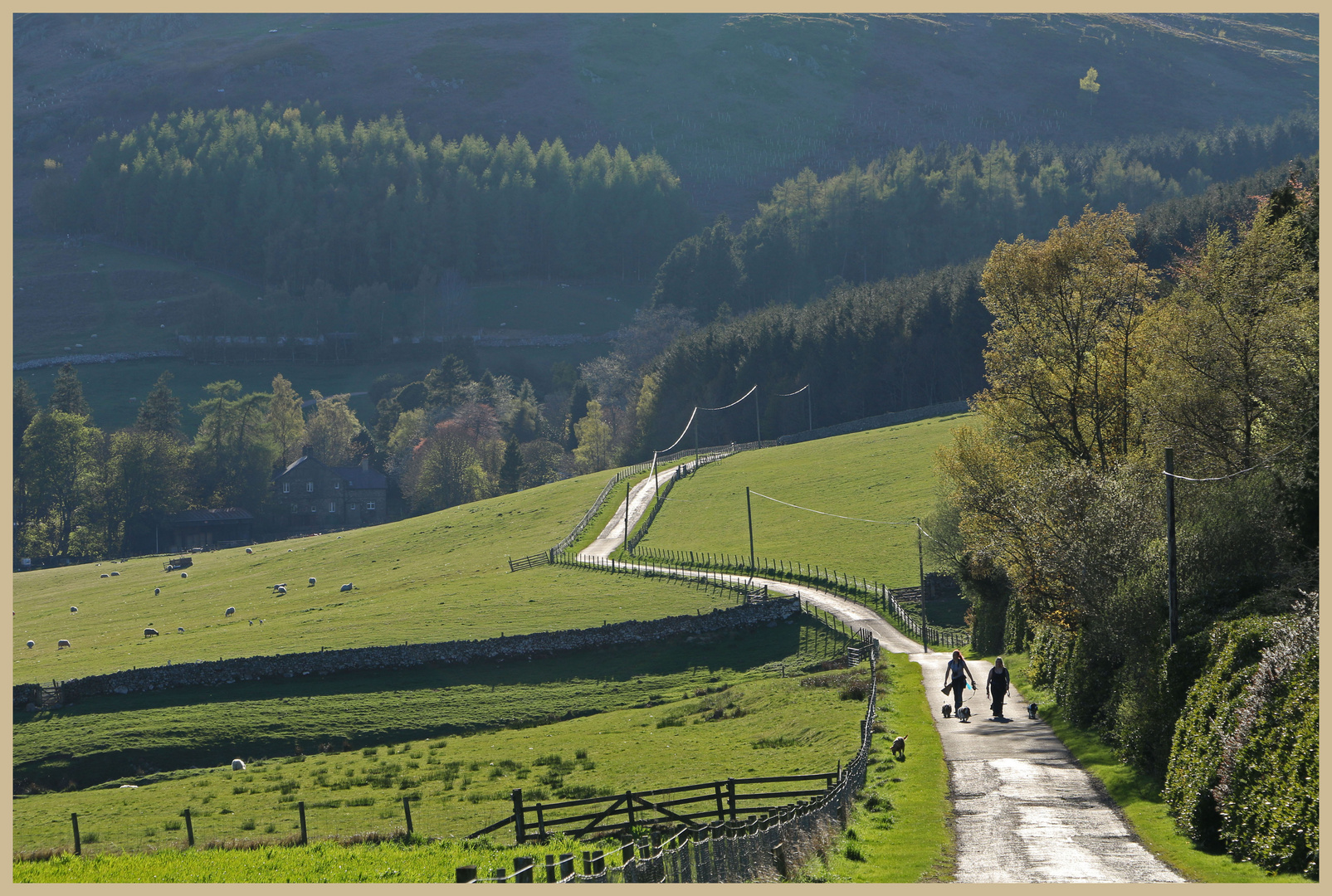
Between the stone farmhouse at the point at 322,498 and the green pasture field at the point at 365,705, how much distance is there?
105904mm

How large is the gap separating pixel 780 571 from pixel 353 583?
3174cm

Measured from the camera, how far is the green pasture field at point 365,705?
44.9m

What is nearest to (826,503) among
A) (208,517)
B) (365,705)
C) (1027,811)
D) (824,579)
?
(824,579)

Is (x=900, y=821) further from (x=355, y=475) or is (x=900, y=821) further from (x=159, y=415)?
(x=159, y=415)

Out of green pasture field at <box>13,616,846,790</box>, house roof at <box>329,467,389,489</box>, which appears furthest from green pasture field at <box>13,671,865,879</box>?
house roof at <box>329,467,389,489</box>

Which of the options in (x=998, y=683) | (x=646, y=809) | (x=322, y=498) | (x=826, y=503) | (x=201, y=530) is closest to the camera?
(x=646, y=809)

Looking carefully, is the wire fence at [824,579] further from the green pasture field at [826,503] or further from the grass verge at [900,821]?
the grass verge at [900,821]

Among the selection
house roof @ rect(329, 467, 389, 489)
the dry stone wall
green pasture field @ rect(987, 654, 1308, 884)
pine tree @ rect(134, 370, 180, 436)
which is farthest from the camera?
pine tree @ rect(134, 370, 180, 436)

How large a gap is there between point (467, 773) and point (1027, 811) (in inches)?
840

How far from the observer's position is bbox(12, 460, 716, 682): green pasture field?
60.1 metres

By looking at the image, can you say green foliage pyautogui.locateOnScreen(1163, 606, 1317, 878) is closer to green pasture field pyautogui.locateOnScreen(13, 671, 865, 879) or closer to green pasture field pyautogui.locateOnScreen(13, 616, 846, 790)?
green pasture field pyautogui.locateOnScreen(13, 671, 865, 879)

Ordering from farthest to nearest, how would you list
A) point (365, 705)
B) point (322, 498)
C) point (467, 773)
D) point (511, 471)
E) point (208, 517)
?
point (322, 498) → point (511, 471) → point (208, 517) → point (365, 705) → point (467, 773)

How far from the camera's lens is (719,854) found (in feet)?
55.4

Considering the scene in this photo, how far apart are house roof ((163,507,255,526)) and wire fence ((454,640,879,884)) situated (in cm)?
13660
